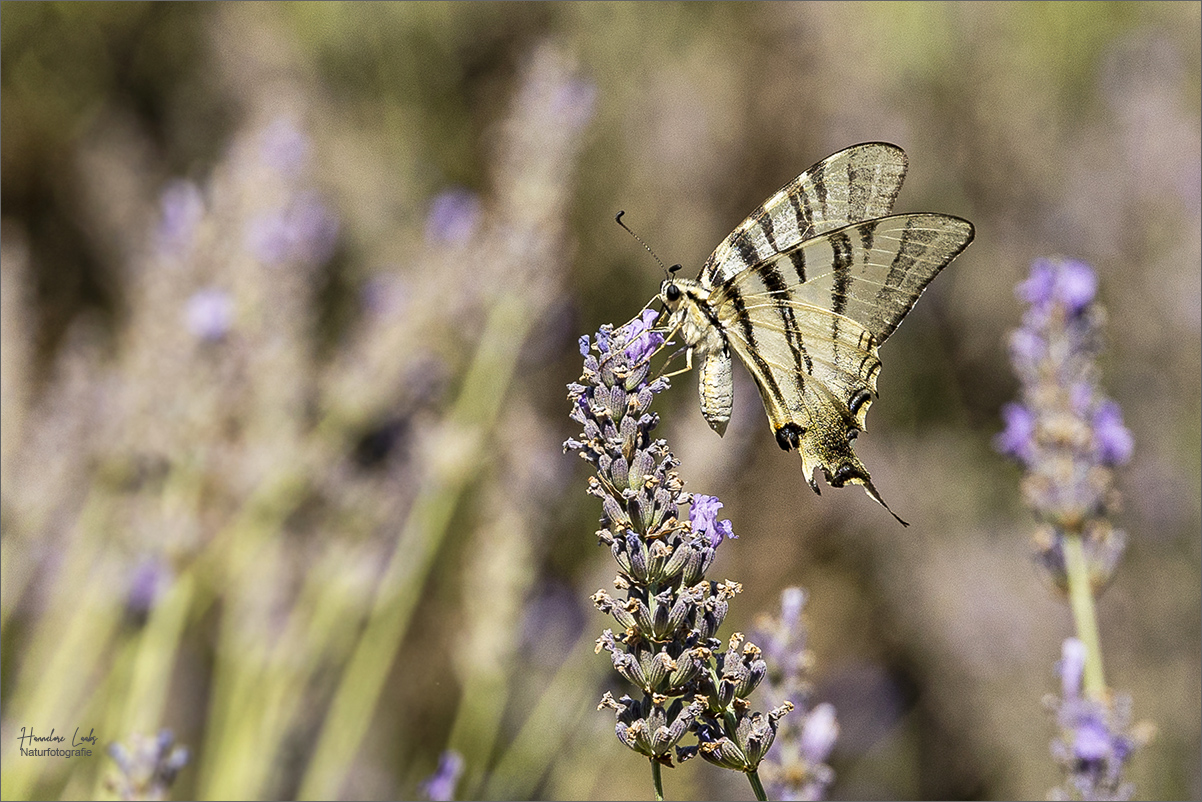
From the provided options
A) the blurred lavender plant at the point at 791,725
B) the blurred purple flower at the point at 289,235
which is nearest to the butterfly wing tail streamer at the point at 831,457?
the blurred lavender plant at the point at 791,725

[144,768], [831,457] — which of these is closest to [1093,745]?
[831,457]

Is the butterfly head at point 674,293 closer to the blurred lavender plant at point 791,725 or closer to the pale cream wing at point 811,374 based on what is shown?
the pale cream wing at point 811,374

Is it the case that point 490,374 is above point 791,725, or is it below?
above

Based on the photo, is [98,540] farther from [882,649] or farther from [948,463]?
[948,463]

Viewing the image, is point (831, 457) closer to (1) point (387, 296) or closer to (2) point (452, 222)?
(2) point (452, 222)

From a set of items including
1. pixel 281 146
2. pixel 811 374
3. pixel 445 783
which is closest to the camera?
pixel 445 783

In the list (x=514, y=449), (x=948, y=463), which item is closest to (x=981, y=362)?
(x=948, y=463)

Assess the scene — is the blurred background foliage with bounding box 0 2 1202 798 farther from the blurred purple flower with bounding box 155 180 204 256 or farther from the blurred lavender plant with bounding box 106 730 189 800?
the blurred lavender plant with bounding box 106 730 189 800
